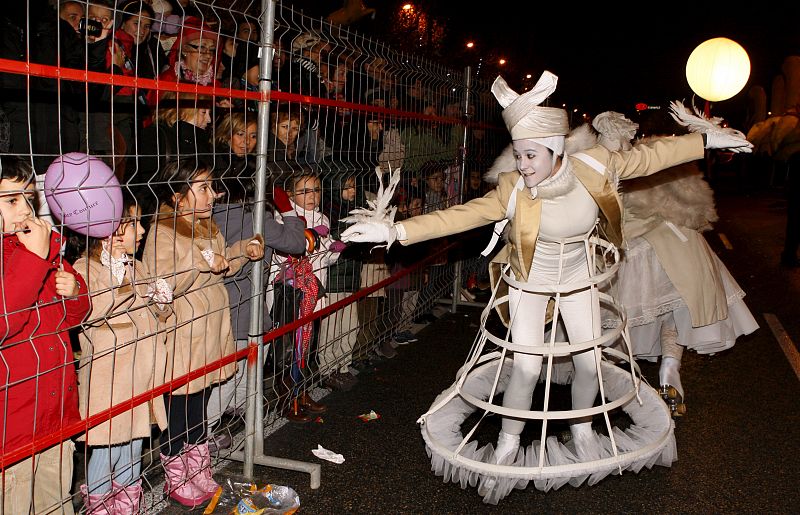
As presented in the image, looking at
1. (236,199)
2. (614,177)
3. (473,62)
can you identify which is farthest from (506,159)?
(473,62)

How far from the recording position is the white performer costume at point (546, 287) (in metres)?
4.11

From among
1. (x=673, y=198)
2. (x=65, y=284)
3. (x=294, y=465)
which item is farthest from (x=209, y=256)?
(x=673, y=198)

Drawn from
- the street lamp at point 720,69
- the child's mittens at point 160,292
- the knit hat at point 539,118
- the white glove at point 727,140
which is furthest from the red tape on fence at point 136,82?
the street lamp at point 720,69

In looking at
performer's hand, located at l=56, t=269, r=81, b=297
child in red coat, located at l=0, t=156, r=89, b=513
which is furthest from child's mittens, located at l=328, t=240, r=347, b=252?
performer's hand, located at l=56, t=269, r=81, b=297

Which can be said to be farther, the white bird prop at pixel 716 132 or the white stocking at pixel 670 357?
the white stocking at pixel 670 357

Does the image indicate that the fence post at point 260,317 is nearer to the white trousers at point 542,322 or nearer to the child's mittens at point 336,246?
the child's mittens at point 336,246

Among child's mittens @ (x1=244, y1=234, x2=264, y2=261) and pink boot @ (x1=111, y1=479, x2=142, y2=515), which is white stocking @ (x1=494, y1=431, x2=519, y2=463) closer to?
child's mittens @ (x1=244, y1=234, x2=264, y2=261)

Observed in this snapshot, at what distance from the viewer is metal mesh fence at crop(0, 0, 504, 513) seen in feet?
10.5

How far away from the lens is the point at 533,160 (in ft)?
14.0

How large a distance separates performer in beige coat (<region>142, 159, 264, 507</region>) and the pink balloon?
0.48 m

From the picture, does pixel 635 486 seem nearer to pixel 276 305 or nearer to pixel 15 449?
pixel 276 305

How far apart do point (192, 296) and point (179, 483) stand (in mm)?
989

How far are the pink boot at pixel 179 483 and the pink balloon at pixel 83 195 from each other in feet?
4.54

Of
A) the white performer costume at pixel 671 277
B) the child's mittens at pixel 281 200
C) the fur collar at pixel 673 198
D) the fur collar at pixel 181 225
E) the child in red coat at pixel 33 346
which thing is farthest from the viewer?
→ the fur collar at pixel 673 198
